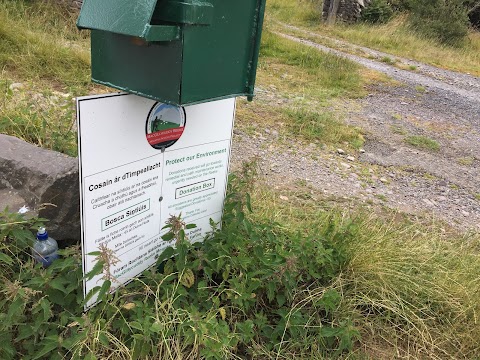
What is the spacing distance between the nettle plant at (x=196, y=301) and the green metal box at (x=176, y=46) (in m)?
0.66

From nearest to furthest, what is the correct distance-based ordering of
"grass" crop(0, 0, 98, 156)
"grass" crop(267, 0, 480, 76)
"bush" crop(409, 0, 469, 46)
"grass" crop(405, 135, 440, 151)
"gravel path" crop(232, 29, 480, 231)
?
"grass" crop(0, 0, 98, 156), "gravel path" crop(232, 29, 480, 231), "grass" crop(405, 135, 440, 151), "grass" crop(267, 0, 480, 76), "bush" crop(409, 0, 469, 46)

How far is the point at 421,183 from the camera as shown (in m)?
4.34

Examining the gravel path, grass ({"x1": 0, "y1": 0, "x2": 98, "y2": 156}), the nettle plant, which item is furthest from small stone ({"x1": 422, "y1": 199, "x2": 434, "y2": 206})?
grass ({"x1": 0, "y1": 0, "x2": 98, "y2": 156})

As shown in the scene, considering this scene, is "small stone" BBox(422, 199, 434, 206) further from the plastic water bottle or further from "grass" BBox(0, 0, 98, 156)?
the plastic water bottle

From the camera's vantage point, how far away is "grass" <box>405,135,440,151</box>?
17.3 ft

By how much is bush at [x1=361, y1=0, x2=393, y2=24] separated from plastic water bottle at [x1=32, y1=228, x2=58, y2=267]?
1508 cm

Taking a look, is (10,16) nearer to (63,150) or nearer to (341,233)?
(63,150)

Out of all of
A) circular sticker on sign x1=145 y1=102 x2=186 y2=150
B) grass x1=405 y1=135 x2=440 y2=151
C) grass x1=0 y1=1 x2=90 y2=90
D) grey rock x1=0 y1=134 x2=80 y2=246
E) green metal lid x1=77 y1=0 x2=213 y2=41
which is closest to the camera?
green metal lid x1=77 y1=0 x2=213 y2=41

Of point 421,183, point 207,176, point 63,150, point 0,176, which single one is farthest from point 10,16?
point 421,183

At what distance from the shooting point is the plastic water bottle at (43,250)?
1.93 m

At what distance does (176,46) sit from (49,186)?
1.03 m

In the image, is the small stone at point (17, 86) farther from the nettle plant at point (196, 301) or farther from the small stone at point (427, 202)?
the small stone at point (427, 202)

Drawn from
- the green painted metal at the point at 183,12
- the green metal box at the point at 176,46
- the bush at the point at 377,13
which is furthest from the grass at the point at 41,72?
the bush at the point at 377,13

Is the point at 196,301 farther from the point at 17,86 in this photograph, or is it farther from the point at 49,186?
the point at 17,86
